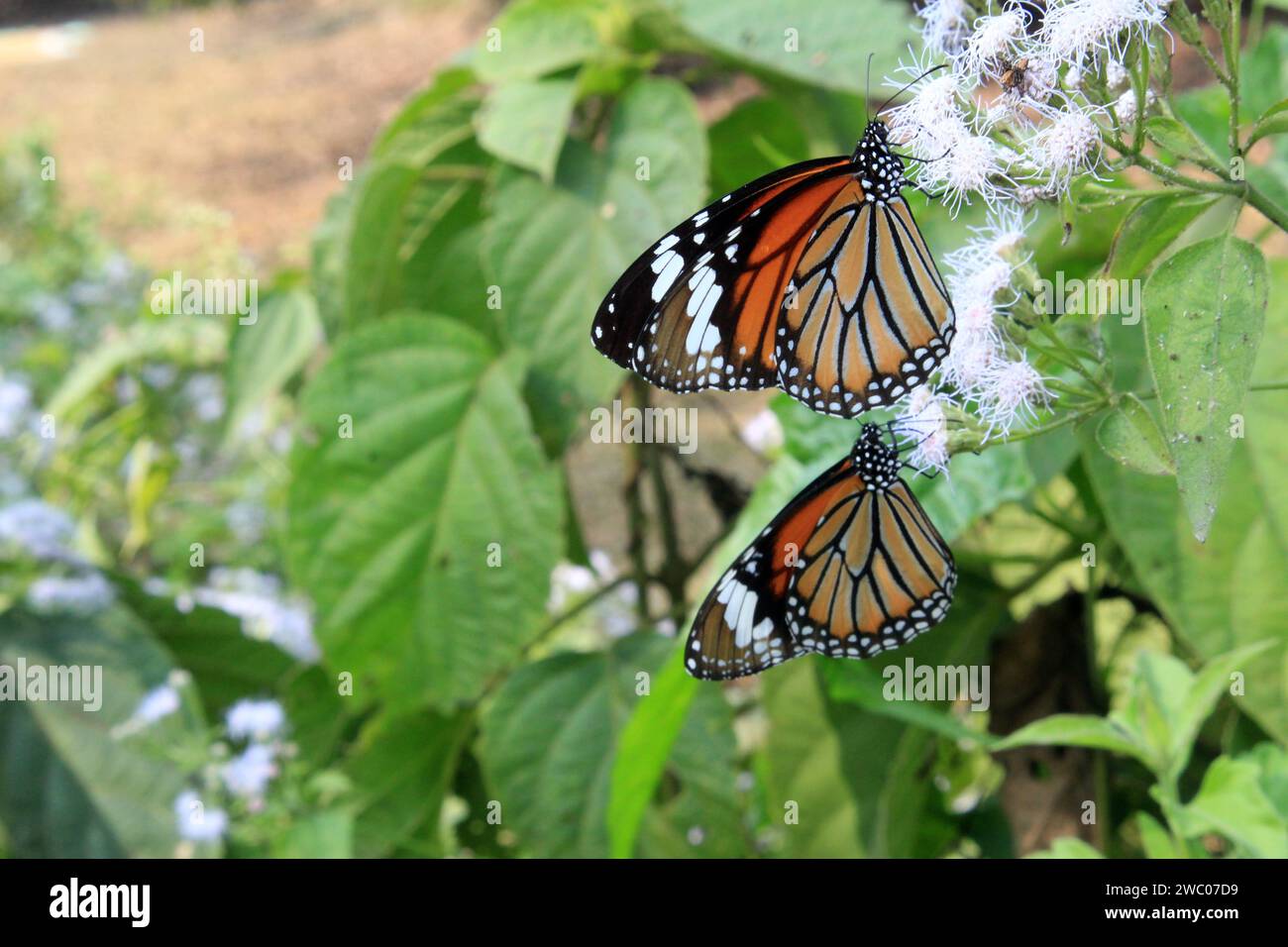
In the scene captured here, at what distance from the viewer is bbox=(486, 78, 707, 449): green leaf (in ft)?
4.64

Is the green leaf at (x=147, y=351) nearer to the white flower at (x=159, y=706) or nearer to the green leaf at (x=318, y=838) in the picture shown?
the white flower at (x=159, y=706)

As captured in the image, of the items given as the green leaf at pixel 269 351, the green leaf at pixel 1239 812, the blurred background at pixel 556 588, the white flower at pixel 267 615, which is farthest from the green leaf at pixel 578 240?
the green leaf at pixel 1239 812

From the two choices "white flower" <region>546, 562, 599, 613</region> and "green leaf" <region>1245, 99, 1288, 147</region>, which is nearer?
"green leaf" <region>1245, 99, 1288, 147</region>

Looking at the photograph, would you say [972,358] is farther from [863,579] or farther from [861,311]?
[863,579]

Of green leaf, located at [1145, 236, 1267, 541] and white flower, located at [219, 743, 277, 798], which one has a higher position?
green leaf, located at [1145, 236, 1267, 541]

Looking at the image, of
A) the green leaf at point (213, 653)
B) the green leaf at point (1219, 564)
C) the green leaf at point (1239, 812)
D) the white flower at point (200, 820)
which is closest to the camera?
the green leaf at point (1239, 812)

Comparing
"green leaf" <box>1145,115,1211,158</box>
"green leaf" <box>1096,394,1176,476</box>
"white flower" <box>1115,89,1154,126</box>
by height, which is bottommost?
"green leaf" <box>1096,394,1176,476</box>

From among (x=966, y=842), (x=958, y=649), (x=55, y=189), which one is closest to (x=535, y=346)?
(x=958, y=649)

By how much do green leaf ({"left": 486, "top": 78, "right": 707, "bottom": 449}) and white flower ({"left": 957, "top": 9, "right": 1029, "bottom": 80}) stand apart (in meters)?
0.77

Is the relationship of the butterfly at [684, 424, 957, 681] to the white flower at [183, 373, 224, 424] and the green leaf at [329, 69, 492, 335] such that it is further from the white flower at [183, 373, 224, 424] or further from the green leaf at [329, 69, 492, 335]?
the white flower at [183, 373, 224, 424]

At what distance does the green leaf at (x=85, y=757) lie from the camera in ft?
5.28

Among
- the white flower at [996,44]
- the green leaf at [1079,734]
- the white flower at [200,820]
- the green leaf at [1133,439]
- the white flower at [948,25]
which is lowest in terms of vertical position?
the white flower at [200,820]

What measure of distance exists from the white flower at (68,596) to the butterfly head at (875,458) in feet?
4.10

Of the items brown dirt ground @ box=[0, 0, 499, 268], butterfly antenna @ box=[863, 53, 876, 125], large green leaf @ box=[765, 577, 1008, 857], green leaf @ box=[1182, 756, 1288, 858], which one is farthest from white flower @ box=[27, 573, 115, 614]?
brown dirt ground @ box=[0, 0, 499, 268]
